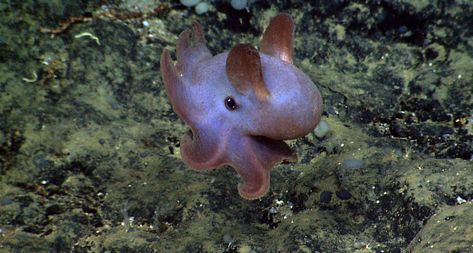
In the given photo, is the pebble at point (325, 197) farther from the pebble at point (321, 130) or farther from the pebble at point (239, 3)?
the pebble at point (239, 3)

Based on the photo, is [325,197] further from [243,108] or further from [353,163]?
[243,108]

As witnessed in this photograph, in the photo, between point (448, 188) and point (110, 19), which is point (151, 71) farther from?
point (448, 188)

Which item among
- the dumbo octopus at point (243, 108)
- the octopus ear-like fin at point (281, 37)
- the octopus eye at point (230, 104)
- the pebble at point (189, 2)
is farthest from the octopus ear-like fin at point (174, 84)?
the pebble at point (189, 2)

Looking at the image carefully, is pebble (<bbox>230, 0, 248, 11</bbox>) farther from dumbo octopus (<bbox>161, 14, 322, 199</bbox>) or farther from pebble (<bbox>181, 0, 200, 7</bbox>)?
dumbo octopus (<bbox>161, 14, 322, 199</bbox>)

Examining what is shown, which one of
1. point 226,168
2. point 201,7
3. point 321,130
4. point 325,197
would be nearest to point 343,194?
point 325,197

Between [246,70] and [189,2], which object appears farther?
[189,2]

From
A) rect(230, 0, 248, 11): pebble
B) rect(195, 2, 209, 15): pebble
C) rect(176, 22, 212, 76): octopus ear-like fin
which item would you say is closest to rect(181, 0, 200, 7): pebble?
rect(195, 2, 209, 15): pebble
